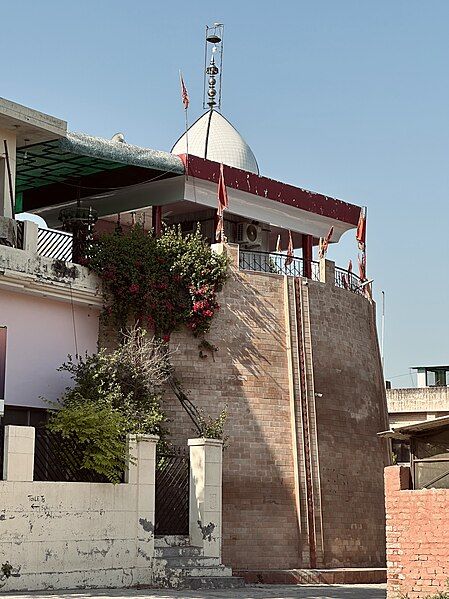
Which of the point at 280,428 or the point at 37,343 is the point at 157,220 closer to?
the point at 37,343

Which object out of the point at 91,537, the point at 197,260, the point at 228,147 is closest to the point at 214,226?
the point at 228,147

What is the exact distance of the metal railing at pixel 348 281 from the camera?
2617 centimetres

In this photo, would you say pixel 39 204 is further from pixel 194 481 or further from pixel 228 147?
pixel 194 481

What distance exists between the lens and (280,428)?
23.4 meters

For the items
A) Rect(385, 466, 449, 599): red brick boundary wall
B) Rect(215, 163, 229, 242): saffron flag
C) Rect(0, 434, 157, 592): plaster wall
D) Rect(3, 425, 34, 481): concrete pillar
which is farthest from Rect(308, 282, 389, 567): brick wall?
Rect(3, 425, 34, 481): concrete pillar

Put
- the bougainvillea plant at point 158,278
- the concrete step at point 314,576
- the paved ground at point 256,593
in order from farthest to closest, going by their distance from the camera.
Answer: the bougainvillea plant at point 158,278, the concrete step at point 314,576, the paved ground at point 256,593

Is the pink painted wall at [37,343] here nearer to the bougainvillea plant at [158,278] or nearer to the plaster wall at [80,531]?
the bougainvillea plant at [158,278]

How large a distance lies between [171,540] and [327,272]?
8532 millimetres


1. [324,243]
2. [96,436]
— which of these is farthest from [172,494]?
[324,243]

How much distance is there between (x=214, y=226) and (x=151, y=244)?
201 inches

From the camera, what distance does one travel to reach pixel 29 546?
16703 millimetres

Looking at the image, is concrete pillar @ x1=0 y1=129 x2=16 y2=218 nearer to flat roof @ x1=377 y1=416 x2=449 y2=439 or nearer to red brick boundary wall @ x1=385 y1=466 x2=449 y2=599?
flat roof @ x1=377 y1=416 x2=449 y2=439

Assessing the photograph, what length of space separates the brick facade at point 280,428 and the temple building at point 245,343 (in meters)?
0.03

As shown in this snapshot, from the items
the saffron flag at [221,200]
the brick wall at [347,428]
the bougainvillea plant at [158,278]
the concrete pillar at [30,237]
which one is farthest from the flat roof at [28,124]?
the brick wall at [347,428]
